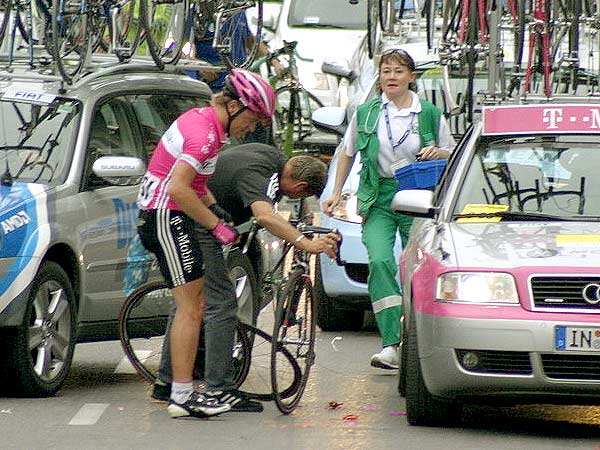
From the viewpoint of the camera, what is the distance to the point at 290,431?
28.3 feet

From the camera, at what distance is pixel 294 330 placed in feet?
30.4

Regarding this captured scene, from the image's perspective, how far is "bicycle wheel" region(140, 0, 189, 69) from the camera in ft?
38.8

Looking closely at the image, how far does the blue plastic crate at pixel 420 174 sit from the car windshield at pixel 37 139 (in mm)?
1932

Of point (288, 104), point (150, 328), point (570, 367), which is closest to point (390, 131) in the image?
point (150, 328)

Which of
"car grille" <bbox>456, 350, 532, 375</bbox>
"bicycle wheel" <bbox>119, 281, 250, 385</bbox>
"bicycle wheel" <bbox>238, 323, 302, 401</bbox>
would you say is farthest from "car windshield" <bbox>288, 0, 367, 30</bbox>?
"car grille" <bbox>456, 350, 532, 375</bbox>

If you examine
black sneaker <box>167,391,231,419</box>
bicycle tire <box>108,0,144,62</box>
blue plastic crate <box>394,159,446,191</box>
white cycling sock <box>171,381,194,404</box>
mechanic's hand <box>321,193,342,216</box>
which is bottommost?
black sneaker <box>167,391,231,419</box>

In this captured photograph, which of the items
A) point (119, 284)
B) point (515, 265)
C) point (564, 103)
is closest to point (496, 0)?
point (564, 103)

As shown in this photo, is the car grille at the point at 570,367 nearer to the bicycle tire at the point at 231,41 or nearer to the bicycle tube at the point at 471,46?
the bicycle tube at the point at 471,46

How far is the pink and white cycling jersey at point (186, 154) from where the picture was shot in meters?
8.71

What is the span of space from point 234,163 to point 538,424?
204cm

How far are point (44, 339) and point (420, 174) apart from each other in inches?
95.2

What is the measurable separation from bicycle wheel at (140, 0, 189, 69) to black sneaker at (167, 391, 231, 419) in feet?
10.3

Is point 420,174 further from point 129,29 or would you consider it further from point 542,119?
point 129,29

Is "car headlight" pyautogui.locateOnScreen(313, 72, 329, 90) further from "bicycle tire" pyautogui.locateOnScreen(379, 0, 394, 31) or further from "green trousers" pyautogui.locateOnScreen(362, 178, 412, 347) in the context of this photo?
"green trousers" pyautogui.locateOnScreen(362, 178, 412, 347)
